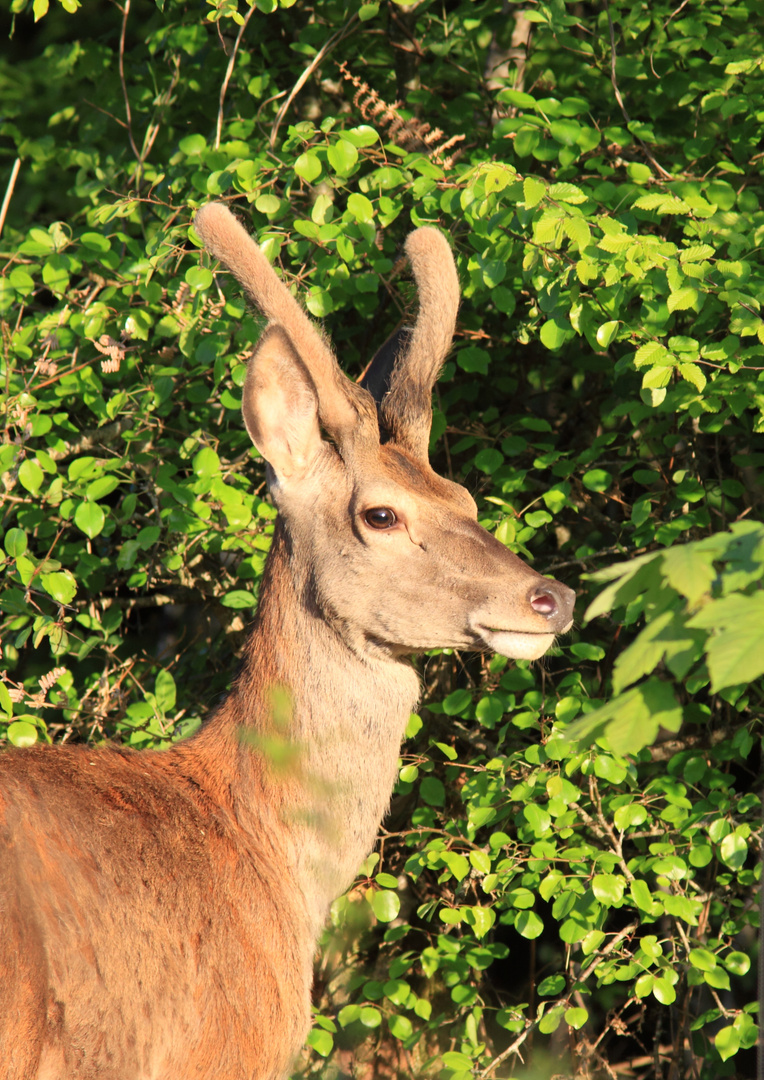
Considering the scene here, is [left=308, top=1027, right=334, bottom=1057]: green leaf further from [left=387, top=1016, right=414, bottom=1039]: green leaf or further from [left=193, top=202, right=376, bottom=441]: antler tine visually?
[left=193, top=202, right=376, bottom=441]: antler tine

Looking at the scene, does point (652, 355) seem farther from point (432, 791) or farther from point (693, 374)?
point (432, 791)

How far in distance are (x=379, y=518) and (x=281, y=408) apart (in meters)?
0.47

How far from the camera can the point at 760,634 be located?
1800 mm

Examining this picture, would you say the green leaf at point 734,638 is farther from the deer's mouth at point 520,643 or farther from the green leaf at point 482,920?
the green leaf at point 482,920

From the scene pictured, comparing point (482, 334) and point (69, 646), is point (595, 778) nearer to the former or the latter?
point (482, 334)

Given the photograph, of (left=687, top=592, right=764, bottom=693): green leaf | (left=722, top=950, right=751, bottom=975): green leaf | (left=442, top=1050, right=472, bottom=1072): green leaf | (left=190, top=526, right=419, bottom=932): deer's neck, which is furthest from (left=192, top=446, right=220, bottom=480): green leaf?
(left=687, top=592, right=764, bottom=693): green leaf

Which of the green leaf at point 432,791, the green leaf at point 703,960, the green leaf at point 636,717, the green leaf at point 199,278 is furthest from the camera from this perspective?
the green leaf at point 432,791

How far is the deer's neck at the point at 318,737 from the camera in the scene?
3.40 m

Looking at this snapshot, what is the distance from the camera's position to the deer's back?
2.76 meters

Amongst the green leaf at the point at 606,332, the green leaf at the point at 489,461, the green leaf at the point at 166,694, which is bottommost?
the green leaf at the point at 166,694

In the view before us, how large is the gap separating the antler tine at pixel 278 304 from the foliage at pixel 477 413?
40 centimetres

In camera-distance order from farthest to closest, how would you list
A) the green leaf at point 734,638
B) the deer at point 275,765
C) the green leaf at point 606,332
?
1. the green leaf at point 606,332
2. the deer at point 275,765
3. the green leaf at point 734,638

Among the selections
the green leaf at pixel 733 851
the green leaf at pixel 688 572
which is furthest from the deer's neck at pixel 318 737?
the green leaf at pixel 688 572

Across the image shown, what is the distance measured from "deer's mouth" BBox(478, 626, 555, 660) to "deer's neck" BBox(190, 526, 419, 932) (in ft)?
1.13
